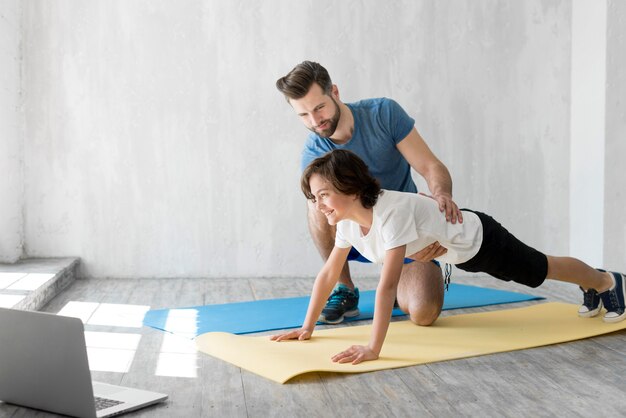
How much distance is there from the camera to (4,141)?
3.93 metres

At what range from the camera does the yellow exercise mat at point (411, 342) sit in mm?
2219

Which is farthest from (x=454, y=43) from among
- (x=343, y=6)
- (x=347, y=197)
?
(x=347, y=197)

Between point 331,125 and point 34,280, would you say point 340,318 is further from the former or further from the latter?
point 34,280

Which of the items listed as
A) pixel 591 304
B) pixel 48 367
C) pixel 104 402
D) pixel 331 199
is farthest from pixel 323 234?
pixel 48 367

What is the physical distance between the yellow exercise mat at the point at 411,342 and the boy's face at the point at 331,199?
1.42ft

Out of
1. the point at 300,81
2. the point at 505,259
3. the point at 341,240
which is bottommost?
the point at 505,259

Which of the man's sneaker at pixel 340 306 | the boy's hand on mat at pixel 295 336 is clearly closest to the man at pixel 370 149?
the man's sneaker at pixel 340 306

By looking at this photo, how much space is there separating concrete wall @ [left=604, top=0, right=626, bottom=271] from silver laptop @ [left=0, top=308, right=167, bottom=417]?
2867 mm

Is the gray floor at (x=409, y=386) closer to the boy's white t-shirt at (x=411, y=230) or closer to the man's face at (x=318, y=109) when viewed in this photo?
the boy's white t-shirt at (x=411, y=230)

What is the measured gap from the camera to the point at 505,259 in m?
2.61

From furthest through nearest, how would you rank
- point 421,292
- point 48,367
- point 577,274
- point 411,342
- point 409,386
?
point 421,292 < point 577,274 < point 411,342 < point 409,386 < point 48,367

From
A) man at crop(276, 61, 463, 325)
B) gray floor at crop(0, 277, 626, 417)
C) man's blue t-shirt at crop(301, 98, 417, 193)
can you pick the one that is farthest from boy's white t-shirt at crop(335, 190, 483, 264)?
man's blue t-shirt at crop(301, 98, 417, 193)

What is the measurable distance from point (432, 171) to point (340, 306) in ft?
2.10

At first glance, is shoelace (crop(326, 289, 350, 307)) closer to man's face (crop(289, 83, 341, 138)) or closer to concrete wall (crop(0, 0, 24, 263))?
man's face (crop(289, 83, 341, 138))
